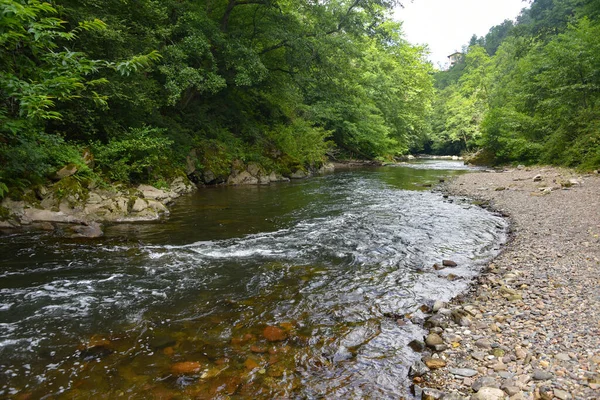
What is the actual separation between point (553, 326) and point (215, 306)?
3988 mm

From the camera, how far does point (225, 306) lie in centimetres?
452

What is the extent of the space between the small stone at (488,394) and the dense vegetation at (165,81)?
15.5 ft

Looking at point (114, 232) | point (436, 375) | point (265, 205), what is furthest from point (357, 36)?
point (436, 375)

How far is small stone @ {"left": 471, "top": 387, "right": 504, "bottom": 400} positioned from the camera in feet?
8.41

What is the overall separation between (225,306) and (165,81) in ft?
41.7

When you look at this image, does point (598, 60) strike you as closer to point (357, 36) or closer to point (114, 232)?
point (357, 36)

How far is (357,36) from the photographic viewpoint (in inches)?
761

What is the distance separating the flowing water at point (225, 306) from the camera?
122 inches

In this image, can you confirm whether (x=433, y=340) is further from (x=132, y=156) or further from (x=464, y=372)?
(x=132, y=156)

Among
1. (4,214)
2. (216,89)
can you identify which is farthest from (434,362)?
(216,89)

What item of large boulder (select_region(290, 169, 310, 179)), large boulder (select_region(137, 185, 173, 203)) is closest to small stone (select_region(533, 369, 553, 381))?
large boulder (select_region(137, 185, 173, 203))

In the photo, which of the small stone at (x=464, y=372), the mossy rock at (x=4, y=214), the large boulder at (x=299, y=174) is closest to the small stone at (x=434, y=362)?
the small stone at (x=464, y=372)

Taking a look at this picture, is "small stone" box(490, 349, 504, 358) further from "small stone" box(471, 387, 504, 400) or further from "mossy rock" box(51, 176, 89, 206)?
"mossy rock" box(51, 176, 89, 206)

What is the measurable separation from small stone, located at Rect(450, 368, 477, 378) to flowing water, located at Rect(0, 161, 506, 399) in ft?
1.45
